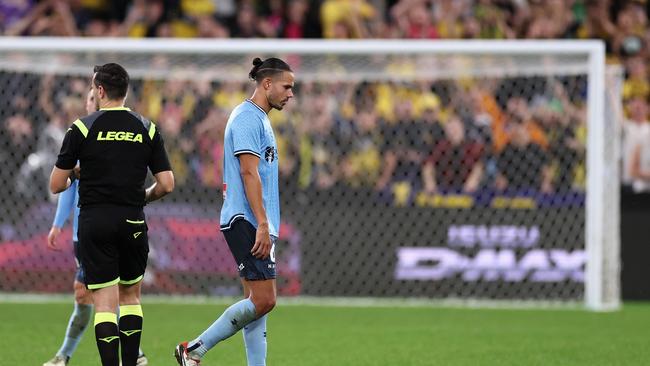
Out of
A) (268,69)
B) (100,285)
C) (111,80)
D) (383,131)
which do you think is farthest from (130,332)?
(383,131)

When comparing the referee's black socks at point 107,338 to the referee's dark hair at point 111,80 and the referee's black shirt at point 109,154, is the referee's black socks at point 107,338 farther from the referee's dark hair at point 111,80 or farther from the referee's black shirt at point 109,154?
the referee's dark hair at point 111,80

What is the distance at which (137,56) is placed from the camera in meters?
14.6

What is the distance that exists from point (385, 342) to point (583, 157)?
558cm

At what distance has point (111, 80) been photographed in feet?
23.3

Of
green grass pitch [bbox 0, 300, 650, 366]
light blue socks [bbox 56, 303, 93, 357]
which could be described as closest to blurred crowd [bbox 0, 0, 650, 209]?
green grass pitch [bbox 0, 300, 650, 366]

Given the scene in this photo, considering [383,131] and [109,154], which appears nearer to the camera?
[109,154]

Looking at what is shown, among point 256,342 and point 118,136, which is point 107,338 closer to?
point 256,342

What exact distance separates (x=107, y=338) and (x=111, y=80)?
1.55 metres

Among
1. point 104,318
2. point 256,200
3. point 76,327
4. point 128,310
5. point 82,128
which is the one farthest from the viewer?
point 76,327

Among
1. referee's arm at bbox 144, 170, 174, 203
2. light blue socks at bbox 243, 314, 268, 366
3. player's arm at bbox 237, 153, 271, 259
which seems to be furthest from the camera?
light blue socks at bbox 243, 314, 268, 366

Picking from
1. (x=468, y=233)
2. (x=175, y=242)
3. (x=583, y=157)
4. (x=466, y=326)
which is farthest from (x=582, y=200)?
(x=175, y=242)

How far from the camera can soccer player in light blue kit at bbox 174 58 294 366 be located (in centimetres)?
724

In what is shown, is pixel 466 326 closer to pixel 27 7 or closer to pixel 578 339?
pixel 578 339

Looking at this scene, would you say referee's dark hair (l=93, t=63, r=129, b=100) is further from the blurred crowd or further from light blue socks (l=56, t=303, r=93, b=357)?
the blurred crowd
